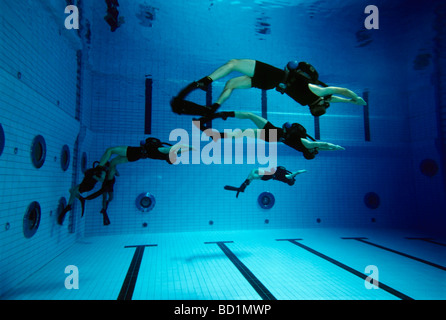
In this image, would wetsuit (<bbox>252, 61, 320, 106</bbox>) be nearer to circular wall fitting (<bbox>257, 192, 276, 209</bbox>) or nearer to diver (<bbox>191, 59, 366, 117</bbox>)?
diver (<bbox>191, 59, 366, 117</bbox>)

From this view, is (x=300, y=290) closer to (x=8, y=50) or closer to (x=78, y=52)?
(x=8, y=50)

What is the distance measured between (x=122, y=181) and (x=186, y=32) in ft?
17.1

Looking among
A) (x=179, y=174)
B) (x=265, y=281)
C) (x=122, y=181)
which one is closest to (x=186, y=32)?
(x=179, y=174)

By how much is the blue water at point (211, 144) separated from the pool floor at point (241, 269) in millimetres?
56

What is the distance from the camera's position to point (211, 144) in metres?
8.39

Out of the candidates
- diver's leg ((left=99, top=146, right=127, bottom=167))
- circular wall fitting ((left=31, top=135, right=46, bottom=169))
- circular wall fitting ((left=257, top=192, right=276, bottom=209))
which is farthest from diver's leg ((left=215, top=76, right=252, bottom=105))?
circular wall fitting ((left=257, top=192, right=276, bottom=209))

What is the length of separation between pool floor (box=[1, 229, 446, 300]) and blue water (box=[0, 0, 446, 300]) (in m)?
0.06

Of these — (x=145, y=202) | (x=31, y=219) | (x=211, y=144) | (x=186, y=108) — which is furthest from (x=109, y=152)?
(x=211, y=144)

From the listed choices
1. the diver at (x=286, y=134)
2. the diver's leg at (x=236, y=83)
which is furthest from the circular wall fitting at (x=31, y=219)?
the diver's leg at (x=236, y=83)

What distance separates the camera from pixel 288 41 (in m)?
7.75

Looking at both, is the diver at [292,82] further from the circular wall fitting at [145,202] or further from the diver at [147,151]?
the circular wall fitting at [145,202]

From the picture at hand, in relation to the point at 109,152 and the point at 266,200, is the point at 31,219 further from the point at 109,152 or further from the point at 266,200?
the point at 266,200

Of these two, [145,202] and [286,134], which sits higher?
Result: [286,134]

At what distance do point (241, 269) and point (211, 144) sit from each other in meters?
4.84
